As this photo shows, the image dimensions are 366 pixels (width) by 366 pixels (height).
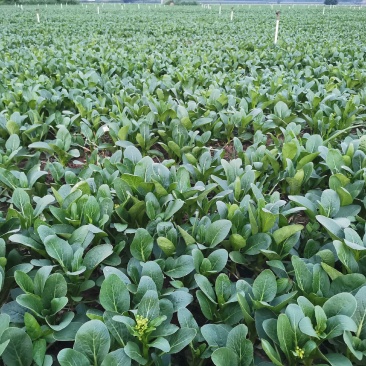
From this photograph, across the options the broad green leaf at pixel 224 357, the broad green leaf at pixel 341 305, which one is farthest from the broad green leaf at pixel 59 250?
the broad green leaf at pixel 341 305

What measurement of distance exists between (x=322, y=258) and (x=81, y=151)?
2370mm

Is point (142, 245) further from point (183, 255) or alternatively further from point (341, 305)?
point (341, 305)

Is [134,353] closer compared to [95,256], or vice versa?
[134,353]

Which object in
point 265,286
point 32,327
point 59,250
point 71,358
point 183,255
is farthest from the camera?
point 183,255

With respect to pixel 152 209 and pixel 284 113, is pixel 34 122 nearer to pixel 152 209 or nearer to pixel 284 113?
pixel 152 209

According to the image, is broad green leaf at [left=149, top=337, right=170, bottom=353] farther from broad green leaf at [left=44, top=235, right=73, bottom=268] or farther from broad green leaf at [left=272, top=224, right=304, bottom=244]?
broad green leaf at [left=272, top=224, right=304, bottom=244]

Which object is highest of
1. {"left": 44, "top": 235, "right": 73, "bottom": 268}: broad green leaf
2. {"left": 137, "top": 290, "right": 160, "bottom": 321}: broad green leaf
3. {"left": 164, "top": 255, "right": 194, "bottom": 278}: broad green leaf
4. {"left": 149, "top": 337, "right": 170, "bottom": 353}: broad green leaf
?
{"left": 44, "top": 235, "right": 73, "bottom": 268}: broad green leaf

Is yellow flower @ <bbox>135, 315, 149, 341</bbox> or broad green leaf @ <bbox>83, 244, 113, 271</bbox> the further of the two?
broad green leaf @ <bbox>83, 244, 113, 271</bbox>

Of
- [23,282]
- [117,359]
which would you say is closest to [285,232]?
[117,359]

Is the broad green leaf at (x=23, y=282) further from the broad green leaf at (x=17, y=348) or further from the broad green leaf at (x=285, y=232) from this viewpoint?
the broad green leaf at (x=285, y=232)

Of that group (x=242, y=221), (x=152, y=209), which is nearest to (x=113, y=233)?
(x=152, y=209)

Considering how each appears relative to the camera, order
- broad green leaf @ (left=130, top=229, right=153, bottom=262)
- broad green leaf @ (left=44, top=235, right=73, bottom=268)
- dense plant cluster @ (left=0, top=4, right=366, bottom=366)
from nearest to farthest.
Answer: dense plant cluster @ (left=0, top=4, right=366, bottom=366)
broad green leaf @ (left=44, top=235, right=73, bottom=268)
broad green leaf @ (left=130, top=229, right=153, bottom=262)

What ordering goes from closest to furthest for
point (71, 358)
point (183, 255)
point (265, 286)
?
point (71, 358) < point (265, 286) < point (183, 255)

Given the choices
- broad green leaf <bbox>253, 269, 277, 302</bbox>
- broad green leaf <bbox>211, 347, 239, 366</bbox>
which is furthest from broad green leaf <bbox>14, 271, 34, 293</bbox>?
broad green leaf <bbox>253, 269, 277, 302</bbox>
